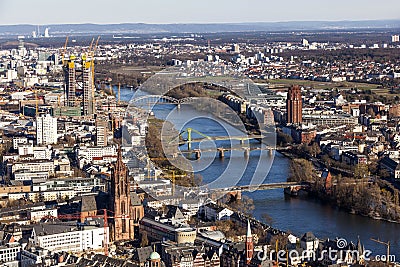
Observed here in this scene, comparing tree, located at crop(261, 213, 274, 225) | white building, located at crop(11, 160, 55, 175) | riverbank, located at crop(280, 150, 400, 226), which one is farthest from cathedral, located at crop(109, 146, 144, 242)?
white building, located at crop(11, 160, 55, 175)

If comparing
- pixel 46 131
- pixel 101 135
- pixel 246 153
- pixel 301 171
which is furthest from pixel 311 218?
pixel 46 131

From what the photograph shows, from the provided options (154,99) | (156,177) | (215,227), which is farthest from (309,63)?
(215,227)

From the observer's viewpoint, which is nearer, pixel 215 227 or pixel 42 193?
pixel 215 227

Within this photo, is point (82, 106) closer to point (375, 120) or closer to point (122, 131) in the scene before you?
point (122, 131)

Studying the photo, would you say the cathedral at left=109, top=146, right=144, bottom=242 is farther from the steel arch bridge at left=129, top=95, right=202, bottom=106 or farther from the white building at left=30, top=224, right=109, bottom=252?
the steel arch bridge at left=129, top=95, right=202, bottom=106

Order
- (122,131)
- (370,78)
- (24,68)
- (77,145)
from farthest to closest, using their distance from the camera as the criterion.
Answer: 1. (24,68)
2. (370,78)
3. (122,131)
4. (77,145)

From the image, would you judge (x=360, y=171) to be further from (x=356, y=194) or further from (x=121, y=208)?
(x=121, y=208)

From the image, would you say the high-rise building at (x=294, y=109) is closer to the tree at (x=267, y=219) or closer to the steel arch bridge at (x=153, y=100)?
the steel arch bridge at (x=153, y=100)

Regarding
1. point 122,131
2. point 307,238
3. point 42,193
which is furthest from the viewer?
point 122,131
